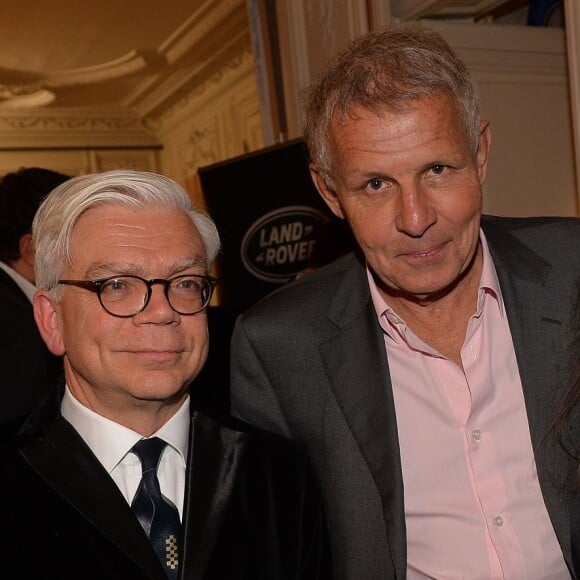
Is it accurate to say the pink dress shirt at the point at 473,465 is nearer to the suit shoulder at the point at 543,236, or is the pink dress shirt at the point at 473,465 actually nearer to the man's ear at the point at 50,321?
the suit shoulder at the point at 543,236

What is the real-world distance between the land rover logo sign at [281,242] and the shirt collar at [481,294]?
1.65 meters

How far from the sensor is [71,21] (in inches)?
298

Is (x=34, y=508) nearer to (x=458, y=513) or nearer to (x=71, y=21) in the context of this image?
(x=458, y=513)

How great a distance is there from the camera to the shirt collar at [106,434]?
1.67 meters

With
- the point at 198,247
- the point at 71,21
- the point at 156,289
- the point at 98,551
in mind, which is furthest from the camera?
the point at 71,21

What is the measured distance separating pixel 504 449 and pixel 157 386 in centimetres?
73

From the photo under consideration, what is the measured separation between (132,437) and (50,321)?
0.29 m

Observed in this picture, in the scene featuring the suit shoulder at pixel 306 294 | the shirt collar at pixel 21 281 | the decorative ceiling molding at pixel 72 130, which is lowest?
the suit shoulder at pixel 306 294

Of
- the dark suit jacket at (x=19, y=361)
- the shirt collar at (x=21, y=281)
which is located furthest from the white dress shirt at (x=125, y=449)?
the shirt collar at (x=21, y=281)

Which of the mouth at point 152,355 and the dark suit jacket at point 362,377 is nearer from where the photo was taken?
the mouth at point 152,355

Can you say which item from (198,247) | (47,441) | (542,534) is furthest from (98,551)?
(542,534)

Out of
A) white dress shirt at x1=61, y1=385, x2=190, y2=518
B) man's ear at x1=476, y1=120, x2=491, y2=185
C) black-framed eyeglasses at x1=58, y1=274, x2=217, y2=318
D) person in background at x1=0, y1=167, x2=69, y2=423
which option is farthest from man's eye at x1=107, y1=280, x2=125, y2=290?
person in background at x1=0, y1=167, x2=69, y2=423

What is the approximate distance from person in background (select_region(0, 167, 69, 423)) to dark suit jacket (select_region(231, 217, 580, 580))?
111cm

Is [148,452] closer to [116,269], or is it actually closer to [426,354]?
[116,269]
